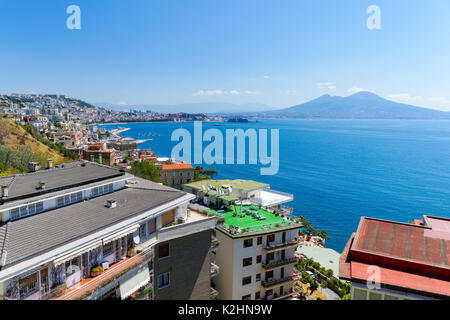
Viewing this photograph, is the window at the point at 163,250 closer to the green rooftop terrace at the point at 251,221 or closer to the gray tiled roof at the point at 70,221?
the gray tiled roof at the point at 70,221

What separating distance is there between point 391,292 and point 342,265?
1284 millimetres

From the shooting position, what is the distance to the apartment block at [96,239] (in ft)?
22.3

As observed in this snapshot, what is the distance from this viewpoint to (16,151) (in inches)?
1366

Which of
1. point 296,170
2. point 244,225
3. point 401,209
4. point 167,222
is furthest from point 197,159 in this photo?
point 167,222

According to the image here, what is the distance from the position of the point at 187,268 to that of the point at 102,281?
3890 mm

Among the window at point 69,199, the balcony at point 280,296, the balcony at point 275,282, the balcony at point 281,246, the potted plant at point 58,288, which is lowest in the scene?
the balcony at point 280,296

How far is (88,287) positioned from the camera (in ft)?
24.3

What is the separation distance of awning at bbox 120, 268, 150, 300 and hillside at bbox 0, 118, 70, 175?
2505cm

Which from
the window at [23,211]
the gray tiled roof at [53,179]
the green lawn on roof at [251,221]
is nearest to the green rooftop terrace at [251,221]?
the green lawn on roof at [251,221]

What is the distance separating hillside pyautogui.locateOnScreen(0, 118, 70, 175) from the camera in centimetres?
3109

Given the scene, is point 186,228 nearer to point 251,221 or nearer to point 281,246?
point 251,221

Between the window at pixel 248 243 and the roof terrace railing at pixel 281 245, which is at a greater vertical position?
the window at pixel 248 243

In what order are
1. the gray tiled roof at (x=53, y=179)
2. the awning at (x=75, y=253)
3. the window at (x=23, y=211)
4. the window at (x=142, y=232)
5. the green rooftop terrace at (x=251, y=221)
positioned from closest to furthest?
1. the awning at (x=75, y=253)
2. the window at (x=23, y=211)
3. the gray tiled roof at (x=53, y=179)
4. the window at (x=142, y=232)
5. the green rooftop terrace at (x=251, y=221)

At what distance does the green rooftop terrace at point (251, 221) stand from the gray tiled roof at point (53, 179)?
20.2 ft
